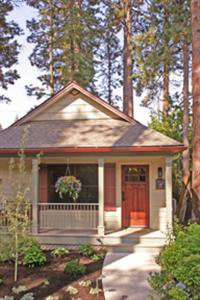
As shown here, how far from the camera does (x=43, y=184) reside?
39.5ft

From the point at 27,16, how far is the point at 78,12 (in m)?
7.33

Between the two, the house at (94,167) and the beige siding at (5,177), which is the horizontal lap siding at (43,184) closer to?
the house at (94,167)

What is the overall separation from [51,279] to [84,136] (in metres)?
5.39

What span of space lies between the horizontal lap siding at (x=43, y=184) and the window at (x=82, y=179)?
11 cm

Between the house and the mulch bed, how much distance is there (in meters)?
2.09

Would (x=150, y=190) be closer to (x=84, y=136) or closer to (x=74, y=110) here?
(x=84, y=136)

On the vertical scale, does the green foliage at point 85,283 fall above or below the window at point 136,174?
below

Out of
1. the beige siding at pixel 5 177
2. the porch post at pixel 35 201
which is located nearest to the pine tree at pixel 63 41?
the beige siding at pixel 5 177

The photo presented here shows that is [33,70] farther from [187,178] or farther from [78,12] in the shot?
[187,178]

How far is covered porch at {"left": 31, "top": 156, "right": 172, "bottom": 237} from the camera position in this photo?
10.8 m

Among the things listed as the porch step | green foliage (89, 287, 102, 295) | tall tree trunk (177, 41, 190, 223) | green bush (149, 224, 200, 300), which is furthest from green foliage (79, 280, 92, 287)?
tall tree trunk (177, 41, 190, 223)

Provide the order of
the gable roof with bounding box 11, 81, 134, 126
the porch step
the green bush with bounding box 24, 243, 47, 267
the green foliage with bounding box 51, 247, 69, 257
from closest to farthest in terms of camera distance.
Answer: the green bush with bounding box 24, 243, 47, 267, the green foliage with bounding box 51, 247, 69, 257, the porch step, the gable roof with bounding box 11, 81, 134, 126

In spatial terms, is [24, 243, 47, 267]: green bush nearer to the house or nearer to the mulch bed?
the mulch bed

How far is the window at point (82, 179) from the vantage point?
1191cm
